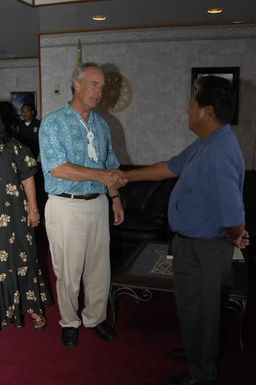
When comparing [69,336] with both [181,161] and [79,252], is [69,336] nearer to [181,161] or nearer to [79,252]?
[79,252]

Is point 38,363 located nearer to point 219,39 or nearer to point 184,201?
point 184,201

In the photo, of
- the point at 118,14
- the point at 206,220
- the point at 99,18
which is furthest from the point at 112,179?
the point at 99,18

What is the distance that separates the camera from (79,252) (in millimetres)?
2336

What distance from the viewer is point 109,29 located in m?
Answer: 4.83

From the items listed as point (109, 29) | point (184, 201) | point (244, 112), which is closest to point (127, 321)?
point (184, 201)

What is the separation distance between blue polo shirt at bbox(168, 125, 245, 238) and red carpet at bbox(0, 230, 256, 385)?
35.9 inches

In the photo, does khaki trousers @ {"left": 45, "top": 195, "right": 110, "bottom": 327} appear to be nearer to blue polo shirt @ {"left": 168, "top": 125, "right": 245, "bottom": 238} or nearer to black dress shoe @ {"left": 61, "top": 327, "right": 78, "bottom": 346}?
black dress shoe @ {"left": 61, "top": 327, "right": 78, "bottom": 346}

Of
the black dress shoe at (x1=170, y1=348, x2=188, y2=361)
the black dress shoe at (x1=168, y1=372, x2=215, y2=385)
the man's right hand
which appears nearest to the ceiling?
the man's right hand

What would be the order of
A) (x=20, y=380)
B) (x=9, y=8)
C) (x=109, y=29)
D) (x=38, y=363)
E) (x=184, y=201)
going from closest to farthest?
(x=184, y=201)
(x=20, y=380)
(x=38, y=363)
(x=9, y=8)
(x=109, y=29)

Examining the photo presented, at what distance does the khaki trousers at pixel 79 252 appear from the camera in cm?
227

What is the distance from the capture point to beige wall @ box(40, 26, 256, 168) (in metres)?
4.53

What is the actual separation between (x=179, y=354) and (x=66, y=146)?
1.38m

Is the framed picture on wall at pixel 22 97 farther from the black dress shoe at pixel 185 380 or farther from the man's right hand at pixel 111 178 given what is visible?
the black dress shoe at pixel 185 380

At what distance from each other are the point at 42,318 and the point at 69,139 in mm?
A: 1236
